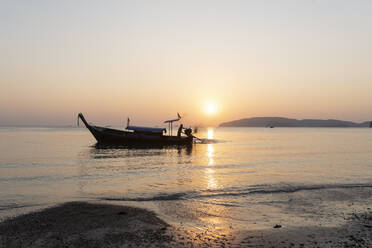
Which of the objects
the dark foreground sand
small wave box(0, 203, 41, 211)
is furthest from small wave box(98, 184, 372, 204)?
the dark foreground sand

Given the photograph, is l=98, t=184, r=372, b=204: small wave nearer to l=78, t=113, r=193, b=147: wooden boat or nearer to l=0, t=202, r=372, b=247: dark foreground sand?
l=0, t=202, r=372, b=247: dark foreground sand

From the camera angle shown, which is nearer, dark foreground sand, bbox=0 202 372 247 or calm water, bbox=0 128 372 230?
dark foreground sand, bbox=0 202 372 247

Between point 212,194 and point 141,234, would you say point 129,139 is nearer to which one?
point 212,194

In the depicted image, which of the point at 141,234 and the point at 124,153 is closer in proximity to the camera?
the point at 141,234

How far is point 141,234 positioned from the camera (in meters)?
9.21

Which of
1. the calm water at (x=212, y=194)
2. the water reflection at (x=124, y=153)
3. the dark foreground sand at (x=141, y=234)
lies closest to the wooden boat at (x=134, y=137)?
the water reflection at (x=124, y=153)

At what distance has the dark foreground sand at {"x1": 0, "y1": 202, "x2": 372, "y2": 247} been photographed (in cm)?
845

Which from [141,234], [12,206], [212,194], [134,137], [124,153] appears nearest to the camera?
[141,234]

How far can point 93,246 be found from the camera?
8.22 m

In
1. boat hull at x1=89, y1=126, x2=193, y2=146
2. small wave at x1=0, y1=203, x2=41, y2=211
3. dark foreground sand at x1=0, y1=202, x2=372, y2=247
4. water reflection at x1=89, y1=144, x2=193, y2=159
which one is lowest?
water reflection at x1=89, y1=144, x2=193, y2=159

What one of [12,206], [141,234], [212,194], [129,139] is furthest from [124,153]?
[141,234]

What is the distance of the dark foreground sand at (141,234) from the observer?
8.45 metres


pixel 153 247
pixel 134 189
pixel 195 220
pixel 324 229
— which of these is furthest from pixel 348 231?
pixel 134 189

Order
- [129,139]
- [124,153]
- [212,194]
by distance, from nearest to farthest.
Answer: [212,194]
[124,153]
[129,139]
